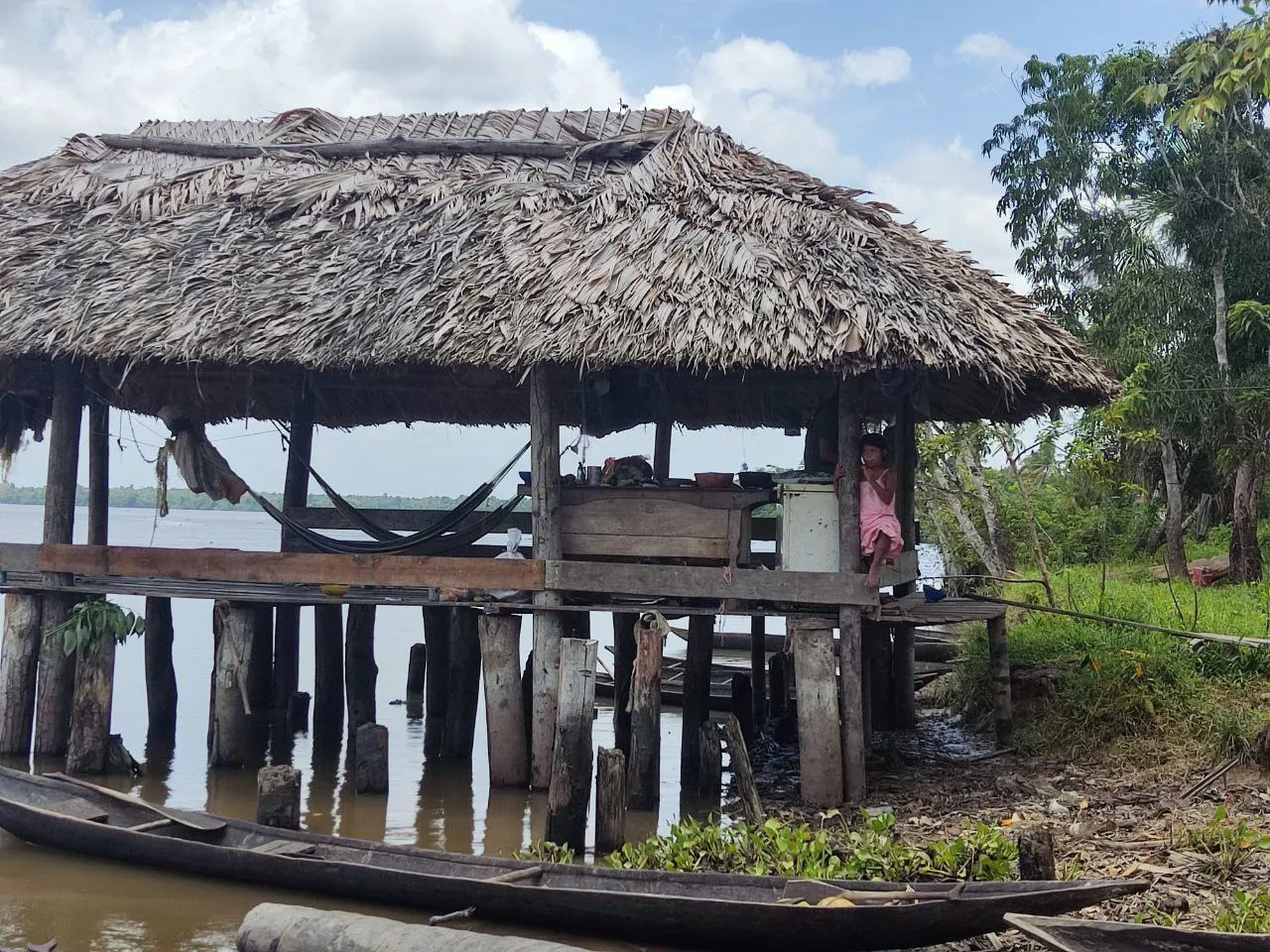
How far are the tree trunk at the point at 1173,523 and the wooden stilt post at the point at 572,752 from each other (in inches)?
443

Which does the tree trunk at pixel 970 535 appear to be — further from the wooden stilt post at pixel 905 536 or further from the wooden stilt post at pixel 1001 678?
the wooden stilt post at pixel 1001 678

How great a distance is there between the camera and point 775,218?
8.42 m

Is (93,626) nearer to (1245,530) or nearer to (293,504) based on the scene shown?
(293,504)

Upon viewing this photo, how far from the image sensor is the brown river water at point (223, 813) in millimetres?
5957

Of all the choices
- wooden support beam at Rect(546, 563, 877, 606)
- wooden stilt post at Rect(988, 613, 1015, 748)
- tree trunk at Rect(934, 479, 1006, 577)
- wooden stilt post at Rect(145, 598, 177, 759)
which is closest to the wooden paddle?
wooden support beam at Rect(546, 563, 877, 606)

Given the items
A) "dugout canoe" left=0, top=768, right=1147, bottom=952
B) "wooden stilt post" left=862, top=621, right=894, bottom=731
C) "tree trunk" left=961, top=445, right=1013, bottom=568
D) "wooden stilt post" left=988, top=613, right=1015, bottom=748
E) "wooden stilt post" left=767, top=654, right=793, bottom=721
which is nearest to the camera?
"dugout canoe" left=0, top=768, right=1147, bottom=952

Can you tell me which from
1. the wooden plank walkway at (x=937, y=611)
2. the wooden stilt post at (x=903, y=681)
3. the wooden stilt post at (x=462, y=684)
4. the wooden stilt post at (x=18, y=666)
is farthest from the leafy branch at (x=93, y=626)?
the wooden stilt post at (x=903, y=681)

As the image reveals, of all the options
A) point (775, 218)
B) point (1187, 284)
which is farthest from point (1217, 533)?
point (775, 218)

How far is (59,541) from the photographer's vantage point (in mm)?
9125

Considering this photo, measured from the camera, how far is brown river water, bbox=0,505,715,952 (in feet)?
19.5

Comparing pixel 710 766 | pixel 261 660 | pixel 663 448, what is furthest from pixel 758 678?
pixel 261 660

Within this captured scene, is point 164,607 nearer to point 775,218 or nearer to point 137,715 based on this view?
point 137,715

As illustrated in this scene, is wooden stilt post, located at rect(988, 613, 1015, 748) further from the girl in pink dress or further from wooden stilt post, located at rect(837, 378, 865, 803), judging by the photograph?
wooden stilt post, located at rect(837, 378, 865, 803)

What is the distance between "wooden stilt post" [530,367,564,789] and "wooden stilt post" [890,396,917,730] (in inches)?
87.2
